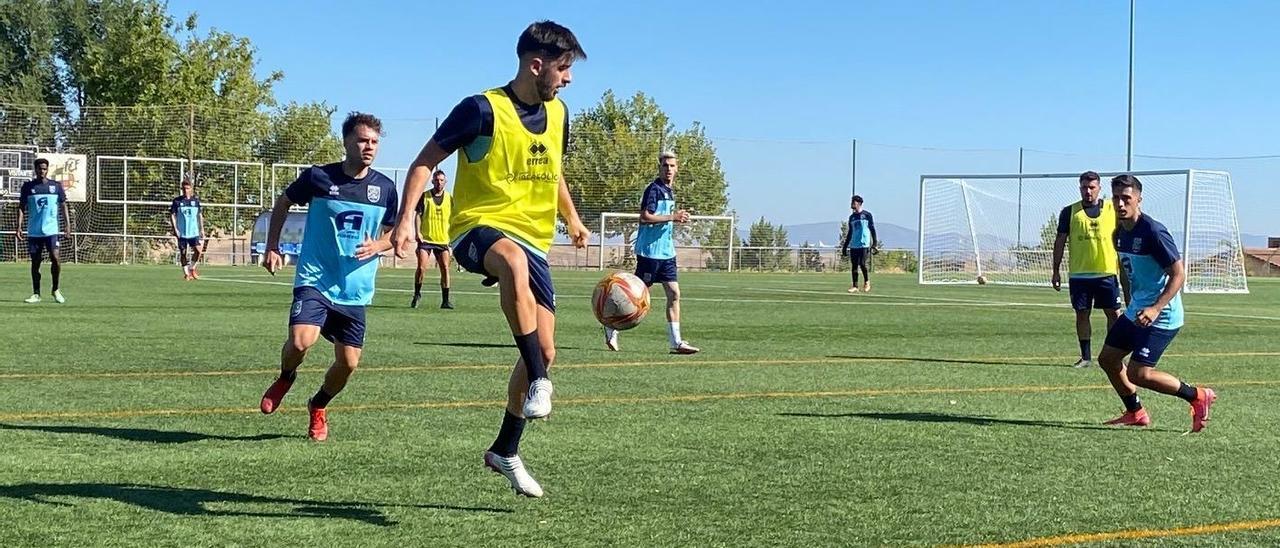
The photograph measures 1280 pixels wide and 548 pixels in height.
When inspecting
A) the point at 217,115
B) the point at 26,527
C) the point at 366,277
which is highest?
the point at 217,115

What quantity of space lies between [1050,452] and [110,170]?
43289 millimetres

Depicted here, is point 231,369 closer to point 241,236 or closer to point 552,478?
point 552,478

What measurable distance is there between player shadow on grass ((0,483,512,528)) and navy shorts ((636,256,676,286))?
28.8 ft

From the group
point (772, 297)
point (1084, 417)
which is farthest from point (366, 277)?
point (772, 297)

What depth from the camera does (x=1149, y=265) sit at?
29.7 feet

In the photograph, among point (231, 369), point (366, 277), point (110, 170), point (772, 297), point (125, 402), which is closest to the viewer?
point (366, 277)

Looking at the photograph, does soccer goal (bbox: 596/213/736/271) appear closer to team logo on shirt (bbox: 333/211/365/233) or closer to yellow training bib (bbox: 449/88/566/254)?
team logo on shirt (bbox: 333/211/365/233)

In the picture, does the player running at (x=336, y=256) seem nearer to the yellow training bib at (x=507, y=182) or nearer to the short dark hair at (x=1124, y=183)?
the yellow training bib at (x=507, y=182)

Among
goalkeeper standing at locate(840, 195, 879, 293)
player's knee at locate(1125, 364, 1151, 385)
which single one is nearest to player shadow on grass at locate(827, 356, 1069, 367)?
player's knee at locate(1125, 364, 1151, 385)

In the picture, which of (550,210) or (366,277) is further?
(366,277)

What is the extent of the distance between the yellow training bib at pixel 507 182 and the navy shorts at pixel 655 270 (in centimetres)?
847

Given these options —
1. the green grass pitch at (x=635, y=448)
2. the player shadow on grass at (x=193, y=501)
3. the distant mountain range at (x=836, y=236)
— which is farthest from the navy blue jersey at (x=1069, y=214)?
the distant mountain range at (x=836, y=236)

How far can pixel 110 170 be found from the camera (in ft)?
152

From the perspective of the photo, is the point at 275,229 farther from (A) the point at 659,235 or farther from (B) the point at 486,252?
(A) the point at 659,235
